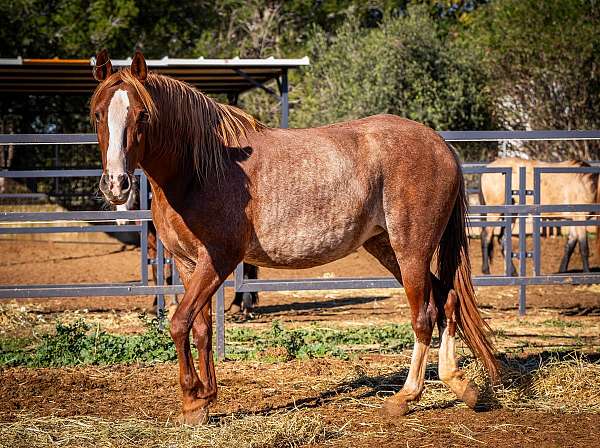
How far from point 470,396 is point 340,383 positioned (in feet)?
3.67

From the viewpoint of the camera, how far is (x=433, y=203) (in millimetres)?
4926

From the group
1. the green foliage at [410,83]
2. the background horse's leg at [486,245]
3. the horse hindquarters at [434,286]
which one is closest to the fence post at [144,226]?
the horse hindquarters at [434,286]

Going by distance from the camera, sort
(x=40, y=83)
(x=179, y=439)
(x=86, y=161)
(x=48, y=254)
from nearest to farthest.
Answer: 1. (x=179, y=439)
2. (x=40, y=83)
3. (x=48, y=254)
4. (x=86, y=161)

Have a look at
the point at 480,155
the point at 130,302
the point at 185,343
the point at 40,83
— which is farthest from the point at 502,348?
the point at 480,155

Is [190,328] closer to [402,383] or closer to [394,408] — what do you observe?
[394,408]

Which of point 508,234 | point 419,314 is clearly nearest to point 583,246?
point 508,234

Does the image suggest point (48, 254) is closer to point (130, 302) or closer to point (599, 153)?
point (130, 302)

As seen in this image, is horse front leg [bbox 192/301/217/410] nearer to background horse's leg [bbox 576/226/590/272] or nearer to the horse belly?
the horse belly

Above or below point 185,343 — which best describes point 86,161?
above

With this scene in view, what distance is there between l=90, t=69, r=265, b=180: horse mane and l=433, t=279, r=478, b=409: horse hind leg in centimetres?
176

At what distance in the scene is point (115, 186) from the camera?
12.6ft

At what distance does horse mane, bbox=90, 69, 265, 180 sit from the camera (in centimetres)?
420

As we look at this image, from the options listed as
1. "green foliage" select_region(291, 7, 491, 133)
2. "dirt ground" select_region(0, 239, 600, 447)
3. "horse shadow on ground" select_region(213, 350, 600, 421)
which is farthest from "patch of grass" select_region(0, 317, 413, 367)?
"green foliage" select_region(291, 7, 491, 133)

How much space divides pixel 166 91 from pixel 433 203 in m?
1.85
